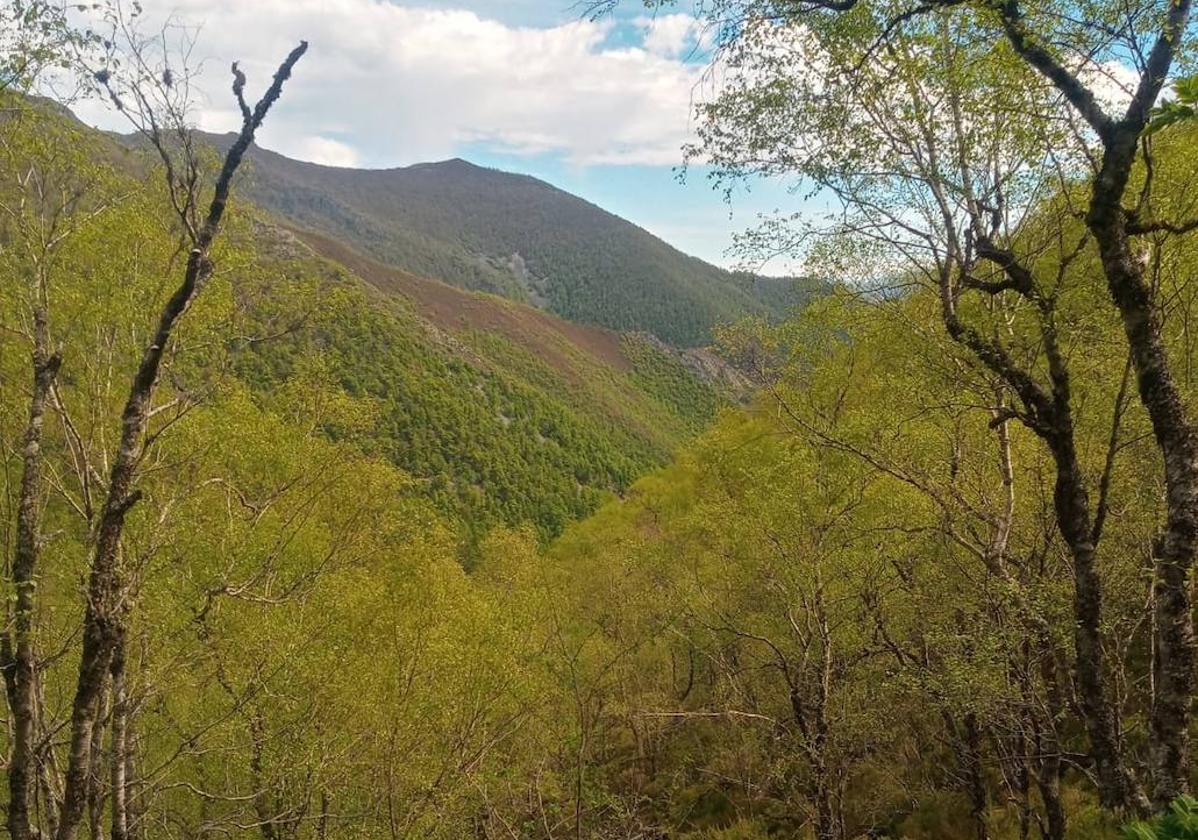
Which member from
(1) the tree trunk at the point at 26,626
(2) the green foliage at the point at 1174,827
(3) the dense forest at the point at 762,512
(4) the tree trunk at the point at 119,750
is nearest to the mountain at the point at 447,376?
(3) the dense forest at the point at 762,512

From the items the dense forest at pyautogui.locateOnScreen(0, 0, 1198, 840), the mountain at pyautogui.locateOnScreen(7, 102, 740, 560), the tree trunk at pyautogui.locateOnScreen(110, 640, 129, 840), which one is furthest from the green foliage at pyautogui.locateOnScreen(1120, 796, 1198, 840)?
the tree trunk at pyautogui.locateOnScreen(110, 640, 129, 840)

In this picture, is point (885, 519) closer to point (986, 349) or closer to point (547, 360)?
point (986, 349)

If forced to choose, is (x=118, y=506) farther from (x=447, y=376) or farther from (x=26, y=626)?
(x=447, y=376)

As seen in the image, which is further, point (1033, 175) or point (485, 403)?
point (485, 403)

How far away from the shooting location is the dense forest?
21.6ft

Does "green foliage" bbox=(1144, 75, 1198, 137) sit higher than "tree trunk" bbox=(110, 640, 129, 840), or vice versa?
"green foliage" bbox=(1144, 75, 1198, 137)

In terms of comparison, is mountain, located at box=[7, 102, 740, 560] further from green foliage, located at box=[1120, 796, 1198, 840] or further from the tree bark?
green foliage, located at box=[1120, 796, 1198, 840]

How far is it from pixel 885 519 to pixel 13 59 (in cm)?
1456

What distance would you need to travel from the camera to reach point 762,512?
51.9 feet

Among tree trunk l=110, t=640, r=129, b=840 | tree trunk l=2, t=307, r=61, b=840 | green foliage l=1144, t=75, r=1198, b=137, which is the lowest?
tree trunk l=110, t=640, r=129, b=840

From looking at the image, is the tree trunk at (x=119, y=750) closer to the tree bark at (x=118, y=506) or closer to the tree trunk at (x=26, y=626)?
the tree trunk at (x=26, y=626)

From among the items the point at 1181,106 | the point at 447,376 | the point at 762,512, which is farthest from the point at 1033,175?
the point at 447,376

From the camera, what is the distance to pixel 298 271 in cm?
1064

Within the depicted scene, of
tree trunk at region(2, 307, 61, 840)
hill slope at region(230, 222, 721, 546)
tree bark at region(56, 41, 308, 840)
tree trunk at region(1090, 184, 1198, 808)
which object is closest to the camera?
tree trunk at region(1090, 184, 1198, 808)
